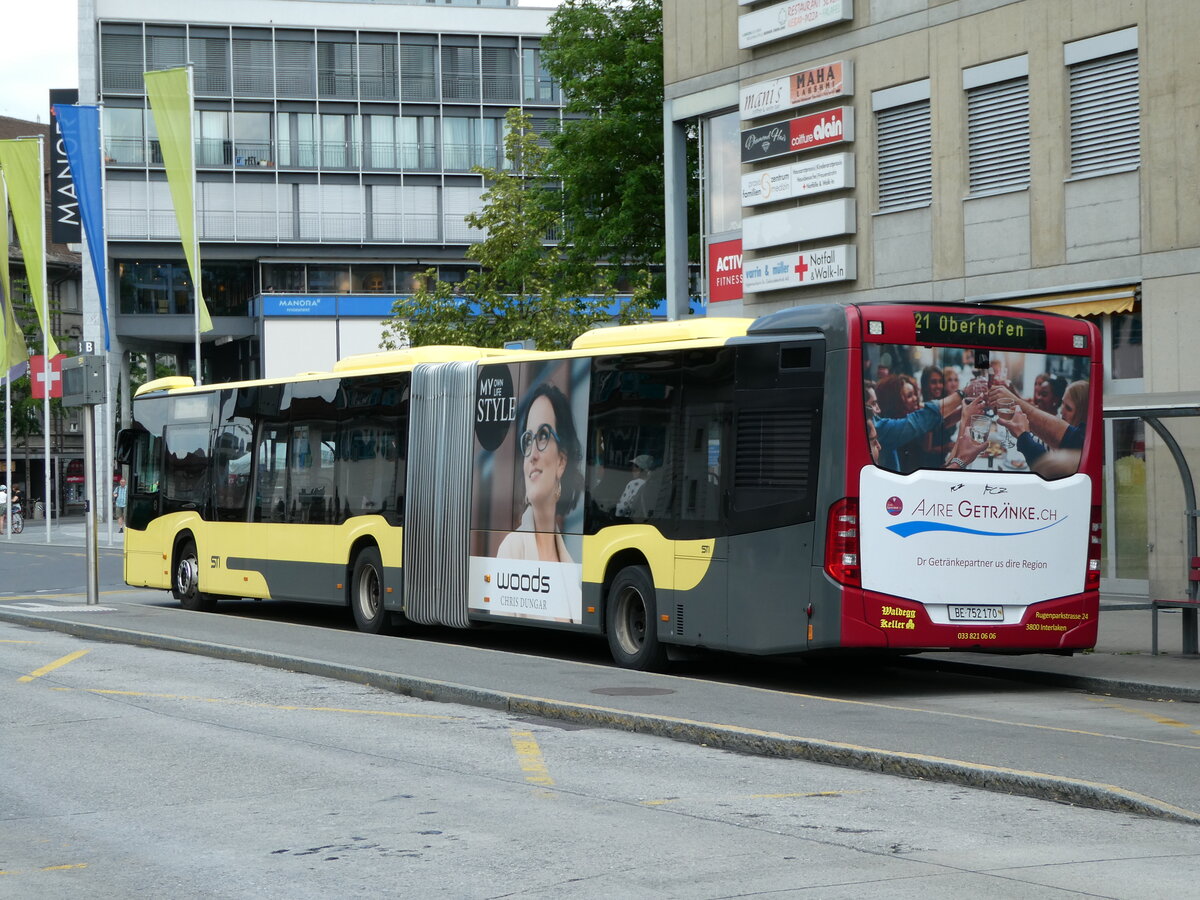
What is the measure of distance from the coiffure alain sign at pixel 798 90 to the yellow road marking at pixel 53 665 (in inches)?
529

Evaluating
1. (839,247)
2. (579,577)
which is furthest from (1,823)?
(839,247)

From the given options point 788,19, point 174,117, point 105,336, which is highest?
point 174,117

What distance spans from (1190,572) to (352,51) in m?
54.3

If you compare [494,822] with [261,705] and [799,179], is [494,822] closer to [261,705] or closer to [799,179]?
[261,705]

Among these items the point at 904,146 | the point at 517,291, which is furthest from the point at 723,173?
the point at 517,291

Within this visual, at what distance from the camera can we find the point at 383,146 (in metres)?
65.8

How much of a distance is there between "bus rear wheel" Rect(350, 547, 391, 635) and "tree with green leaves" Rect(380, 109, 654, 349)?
19.4 metres

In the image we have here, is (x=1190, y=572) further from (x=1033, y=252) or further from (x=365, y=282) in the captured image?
(x=365, y=282)

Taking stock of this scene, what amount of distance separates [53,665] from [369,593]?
4.67 m

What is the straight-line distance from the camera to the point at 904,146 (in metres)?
23.9

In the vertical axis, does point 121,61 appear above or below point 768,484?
above

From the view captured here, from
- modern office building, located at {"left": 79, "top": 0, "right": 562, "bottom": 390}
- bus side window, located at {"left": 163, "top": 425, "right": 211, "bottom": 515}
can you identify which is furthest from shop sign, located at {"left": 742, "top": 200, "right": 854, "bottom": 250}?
modern office building, located at {"left": 79, "top": 0, "right": 562, "bottom": 390}

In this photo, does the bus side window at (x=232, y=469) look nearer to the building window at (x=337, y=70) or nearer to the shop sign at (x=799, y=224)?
the shop sign at (x=799, y=224)

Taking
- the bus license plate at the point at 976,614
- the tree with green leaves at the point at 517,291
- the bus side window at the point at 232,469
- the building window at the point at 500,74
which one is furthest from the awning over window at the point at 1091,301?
the building window at the point at 500,74
